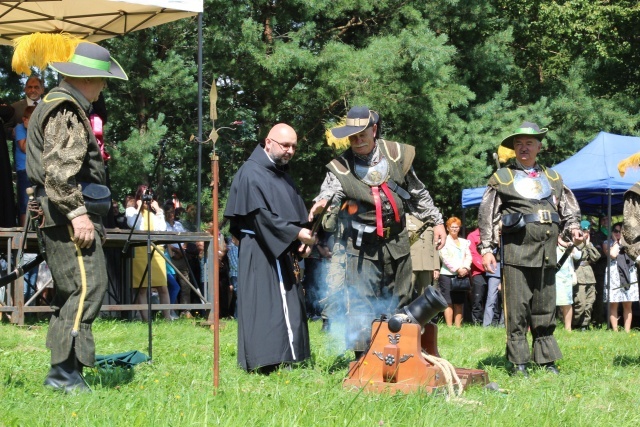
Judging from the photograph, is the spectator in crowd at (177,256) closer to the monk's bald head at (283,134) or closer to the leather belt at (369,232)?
the monk's bald head at (283,134)

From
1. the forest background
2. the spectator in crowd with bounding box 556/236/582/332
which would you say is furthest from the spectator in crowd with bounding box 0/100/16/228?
the spectator in crowd with bounding box 556/236/582/332

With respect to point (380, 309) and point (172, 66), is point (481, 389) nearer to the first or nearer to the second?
point (380, 309)

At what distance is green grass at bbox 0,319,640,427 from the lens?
4812 millimetres

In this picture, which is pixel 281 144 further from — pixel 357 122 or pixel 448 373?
pixel 448 373

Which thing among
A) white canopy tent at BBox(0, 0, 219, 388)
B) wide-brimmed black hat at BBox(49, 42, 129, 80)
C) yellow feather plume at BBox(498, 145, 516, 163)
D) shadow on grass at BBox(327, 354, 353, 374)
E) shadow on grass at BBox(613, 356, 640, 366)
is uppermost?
white canopy tent at BBox(0, 0, 219, 388)

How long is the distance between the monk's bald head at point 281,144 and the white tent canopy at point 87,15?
123 inches

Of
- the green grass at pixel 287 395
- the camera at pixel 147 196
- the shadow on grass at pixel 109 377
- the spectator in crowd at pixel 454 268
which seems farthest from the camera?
the spectator in crowd at pixel 454 268

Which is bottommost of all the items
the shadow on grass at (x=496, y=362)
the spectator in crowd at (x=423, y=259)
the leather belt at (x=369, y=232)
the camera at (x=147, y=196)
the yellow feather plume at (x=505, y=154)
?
the shadow on grass at (x=496, y=362)

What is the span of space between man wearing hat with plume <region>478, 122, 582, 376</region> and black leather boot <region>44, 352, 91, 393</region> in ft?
11.4

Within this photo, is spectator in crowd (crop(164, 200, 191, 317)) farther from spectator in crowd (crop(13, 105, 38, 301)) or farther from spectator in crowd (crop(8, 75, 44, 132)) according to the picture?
spectator in crowd (crop(8, 75, 44, 132))

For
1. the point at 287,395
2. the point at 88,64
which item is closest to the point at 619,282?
the point at 287,395

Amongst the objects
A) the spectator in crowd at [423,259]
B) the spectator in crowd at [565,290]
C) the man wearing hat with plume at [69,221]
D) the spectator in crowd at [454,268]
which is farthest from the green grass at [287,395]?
the spectator in crowd at [454,268]

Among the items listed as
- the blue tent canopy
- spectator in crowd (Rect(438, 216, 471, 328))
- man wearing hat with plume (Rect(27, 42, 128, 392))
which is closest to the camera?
man wearing hat with plume (Rect(27, 42, 128, 392))

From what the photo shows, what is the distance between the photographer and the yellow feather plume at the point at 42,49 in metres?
8.59
